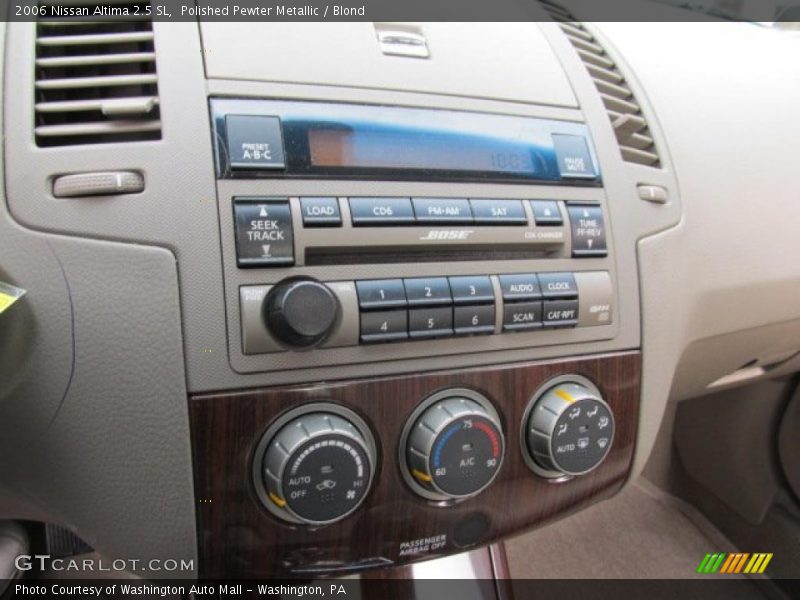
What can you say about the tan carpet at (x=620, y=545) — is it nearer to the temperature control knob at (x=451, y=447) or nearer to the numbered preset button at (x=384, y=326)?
the temperature control knob at (x=451, y=447)

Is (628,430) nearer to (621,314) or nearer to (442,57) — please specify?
(621,314)

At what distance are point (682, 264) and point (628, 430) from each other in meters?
0.22

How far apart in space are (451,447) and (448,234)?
208mm

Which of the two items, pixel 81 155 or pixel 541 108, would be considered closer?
pixel 81 155

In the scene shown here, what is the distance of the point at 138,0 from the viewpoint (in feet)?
1.86

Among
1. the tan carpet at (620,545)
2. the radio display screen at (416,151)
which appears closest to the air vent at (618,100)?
the radio display screen at (416,151)

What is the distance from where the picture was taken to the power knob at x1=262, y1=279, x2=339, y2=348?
19.5 inches

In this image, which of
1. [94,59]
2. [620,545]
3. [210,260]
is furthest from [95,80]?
[620,545]

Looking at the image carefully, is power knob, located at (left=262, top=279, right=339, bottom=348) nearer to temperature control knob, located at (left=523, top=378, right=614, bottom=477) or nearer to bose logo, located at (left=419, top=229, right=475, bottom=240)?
bose logo, located at (left=419, top=229, right=475, bottom=240)

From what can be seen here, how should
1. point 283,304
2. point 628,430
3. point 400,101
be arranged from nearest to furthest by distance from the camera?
1. point 283,304
2. point 400,101
3. point 628,430

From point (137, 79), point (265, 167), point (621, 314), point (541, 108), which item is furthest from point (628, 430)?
point (137, 79)

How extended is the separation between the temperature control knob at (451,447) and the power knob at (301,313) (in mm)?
145

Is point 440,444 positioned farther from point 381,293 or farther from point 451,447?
point 381,293

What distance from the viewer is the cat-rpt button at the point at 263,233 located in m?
0.52
